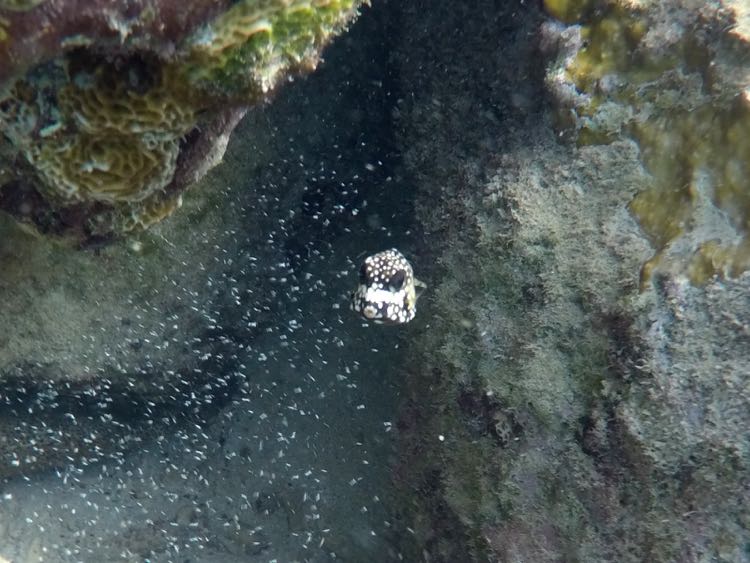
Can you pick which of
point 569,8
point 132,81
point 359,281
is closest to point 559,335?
point 359,281

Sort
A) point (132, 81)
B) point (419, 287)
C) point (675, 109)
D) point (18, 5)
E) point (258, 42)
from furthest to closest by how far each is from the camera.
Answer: point (419, 287), point (675, 109), point (132, 81), point (258, 42), point (18, 5)

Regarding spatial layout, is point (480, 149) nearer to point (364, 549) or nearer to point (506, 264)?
point (506, 264)

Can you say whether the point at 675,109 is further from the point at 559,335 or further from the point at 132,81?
the point at 132,81

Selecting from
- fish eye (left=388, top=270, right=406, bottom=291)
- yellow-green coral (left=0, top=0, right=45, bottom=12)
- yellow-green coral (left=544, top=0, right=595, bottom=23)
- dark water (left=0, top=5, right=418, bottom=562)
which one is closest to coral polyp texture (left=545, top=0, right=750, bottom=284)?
yellow-green coral (left=544, top=0, right=595, bottom=23)

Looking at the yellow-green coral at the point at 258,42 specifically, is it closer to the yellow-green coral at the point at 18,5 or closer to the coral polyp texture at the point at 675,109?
the yellow-green coral at the point at 18,5

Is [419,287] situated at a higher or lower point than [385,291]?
higher

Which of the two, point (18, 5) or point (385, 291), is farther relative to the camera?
point (385, 291)
